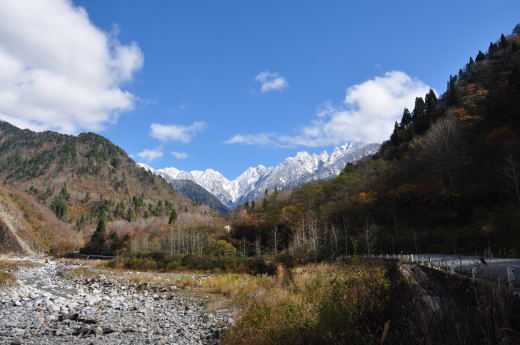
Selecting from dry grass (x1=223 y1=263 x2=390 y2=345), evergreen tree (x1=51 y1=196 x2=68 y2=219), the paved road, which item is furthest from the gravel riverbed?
evergreen tree (x1=51 y1=196 x2=68 y2=219)

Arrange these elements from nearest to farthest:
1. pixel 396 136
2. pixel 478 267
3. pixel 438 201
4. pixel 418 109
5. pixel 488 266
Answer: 1. pixel 478 267
2. pixel 488 266
3. pixel 438 201
4. pixel 396 136
5. pixel 418 109

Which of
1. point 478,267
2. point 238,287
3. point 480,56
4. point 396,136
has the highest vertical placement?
point 480,56

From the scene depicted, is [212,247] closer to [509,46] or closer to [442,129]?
[442,129]

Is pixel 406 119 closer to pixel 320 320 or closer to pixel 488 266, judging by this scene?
pixel 488 266

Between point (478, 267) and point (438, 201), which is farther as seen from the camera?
point (438, 201)

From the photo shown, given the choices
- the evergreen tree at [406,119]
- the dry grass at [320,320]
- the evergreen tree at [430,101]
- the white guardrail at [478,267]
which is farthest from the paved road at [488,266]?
the evergreen tree at [406,119]

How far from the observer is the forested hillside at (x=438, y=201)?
111ft

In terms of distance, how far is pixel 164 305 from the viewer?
770 inches

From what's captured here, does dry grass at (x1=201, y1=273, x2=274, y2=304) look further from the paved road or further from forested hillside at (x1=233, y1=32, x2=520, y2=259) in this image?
forested hillside at (x1=233, y1=32, x2=520, y2=259)

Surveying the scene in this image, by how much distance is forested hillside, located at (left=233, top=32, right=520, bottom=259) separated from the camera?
111 feet

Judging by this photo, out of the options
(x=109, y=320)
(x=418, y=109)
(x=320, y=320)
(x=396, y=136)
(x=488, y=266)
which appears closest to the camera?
(x=320, y=320)

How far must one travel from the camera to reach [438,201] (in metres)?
43.0

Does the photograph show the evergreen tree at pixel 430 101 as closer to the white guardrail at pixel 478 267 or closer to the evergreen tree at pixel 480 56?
the evergreen tree at pixel 480 56

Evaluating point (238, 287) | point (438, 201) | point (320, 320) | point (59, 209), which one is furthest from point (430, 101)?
point (59, 209)
